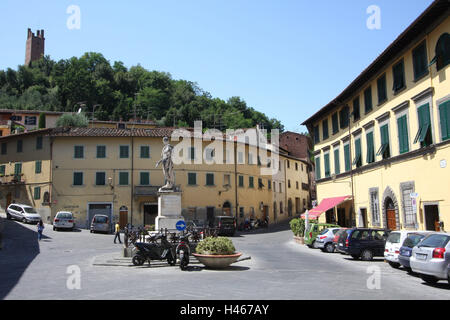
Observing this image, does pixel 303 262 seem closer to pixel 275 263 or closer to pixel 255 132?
pixel 275 263

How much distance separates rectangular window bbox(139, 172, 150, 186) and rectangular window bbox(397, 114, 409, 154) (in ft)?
82.2

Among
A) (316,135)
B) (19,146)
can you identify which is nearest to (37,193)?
(19,146)

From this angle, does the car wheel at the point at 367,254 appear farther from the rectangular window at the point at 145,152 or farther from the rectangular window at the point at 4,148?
→ the rectangular window at the point at 4,148

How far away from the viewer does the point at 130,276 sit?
1298 cm

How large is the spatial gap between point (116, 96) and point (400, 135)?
65.1m

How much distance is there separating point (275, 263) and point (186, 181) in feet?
85.0

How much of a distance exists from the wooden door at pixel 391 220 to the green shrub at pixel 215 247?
11849 mm

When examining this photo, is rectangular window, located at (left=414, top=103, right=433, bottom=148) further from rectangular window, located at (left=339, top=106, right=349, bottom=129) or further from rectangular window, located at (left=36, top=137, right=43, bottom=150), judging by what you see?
rectangular window, located at (left=36, top=137, right=43, bottom=150)

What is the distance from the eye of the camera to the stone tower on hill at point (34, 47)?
118 metres

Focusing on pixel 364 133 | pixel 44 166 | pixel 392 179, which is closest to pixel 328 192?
pixel 364 133

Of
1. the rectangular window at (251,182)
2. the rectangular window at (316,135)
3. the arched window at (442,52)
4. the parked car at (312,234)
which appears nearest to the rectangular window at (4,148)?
the rectangular window at (251,182)

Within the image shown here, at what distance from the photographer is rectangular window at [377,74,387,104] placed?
A: 23859 mm

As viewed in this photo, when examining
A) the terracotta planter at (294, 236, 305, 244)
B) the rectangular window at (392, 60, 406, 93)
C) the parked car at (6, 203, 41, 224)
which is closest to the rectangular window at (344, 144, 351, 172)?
the terracotta planter at (294, 236, 305, 244)

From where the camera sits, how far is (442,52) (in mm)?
18344
